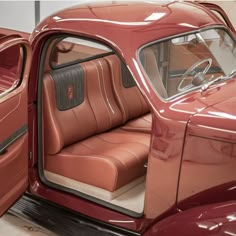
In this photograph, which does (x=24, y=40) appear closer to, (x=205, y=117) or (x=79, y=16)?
(x=79, y=16)

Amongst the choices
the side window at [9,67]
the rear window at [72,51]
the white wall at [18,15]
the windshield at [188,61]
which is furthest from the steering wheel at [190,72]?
the white wall at [18,15]

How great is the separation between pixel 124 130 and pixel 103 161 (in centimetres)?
69

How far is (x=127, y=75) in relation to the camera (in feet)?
11.3

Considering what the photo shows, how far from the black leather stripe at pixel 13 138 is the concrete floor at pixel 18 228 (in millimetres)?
745

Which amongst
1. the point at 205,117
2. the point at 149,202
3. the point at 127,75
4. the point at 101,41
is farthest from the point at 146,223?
the point at 127,75

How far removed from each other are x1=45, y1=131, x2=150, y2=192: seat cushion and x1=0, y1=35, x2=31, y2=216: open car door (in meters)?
0.26

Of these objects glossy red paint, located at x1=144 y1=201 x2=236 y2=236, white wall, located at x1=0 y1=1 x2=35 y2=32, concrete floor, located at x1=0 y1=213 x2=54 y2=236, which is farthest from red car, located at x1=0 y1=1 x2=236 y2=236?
white wall, located at x1=0 y1=1 x2=35 y2=32

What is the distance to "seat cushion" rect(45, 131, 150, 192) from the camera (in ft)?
8.67

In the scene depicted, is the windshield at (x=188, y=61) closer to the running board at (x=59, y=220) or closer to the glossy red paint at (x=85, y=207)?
the glossy red paint at (x=85, y=207)

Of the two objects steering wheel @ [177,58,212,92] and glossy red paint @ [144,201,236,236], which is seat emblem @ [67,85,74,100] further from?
glossy red paint @ [144,201,236,236]

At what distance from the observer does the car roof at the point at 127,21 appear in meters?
2.39

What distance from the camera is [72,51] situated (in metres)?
3.42

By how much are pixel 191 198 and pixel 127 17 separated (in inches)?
39.9

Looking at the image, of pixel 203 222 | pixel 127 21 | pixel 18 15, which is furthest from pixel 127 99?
pixel 18 15
